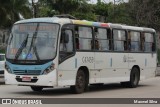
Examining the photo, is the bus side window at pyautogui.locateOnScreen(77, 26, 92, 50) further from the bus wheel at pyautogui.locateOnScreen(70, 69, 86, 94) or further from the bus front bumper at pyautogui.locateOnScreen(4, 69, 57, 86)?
the bus front bumper at pyautogui.locateOnScreen(4, 69, 57, 86)

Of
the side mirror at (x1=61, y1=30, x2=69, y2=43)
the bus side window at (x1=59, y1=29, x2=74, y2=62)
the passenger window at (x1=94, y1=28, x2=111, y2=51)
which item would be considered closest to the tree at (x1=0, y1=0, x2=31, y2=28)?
the passenger window at (x1=94, y1=28, x2=111, y2=51)

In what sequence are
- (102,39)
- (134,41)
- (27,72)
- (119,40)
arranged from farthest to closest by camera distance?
(134,41)
(119,40)
(102,39)
(27,72)

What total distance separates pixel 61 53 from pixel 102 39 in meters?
3.10

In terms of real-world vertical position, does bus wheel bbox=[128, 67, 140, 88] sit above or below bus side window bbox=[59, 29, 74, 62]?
below

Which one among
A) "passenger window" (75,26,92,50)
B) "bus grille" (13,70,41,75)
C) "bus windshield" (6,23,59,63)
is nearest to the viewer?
"bus grille" (13,70,41,75)

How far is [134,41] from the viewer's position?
2334cm

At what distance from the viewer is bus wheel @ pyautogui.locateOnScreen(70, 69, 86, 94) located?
18891 millimetres

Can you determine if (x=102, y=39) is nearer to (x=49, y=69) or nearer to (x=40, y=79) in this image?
(x=49, y=69)

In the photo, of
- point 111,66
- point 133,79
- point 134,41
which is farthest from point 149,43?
point 111,66

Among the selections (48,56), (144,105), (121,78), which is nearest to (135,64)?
(121,78)

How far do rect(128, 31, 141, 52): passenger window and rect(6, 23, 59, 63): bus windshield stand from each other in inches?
227

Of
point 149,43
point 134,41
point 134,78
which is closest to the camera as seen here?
point 134,41

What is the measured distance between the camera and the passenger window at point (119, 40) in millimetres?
21694

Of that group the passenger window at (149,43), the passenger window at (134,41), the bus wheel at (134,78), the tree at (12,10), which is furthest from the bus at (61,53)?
the tree at (12,10)
